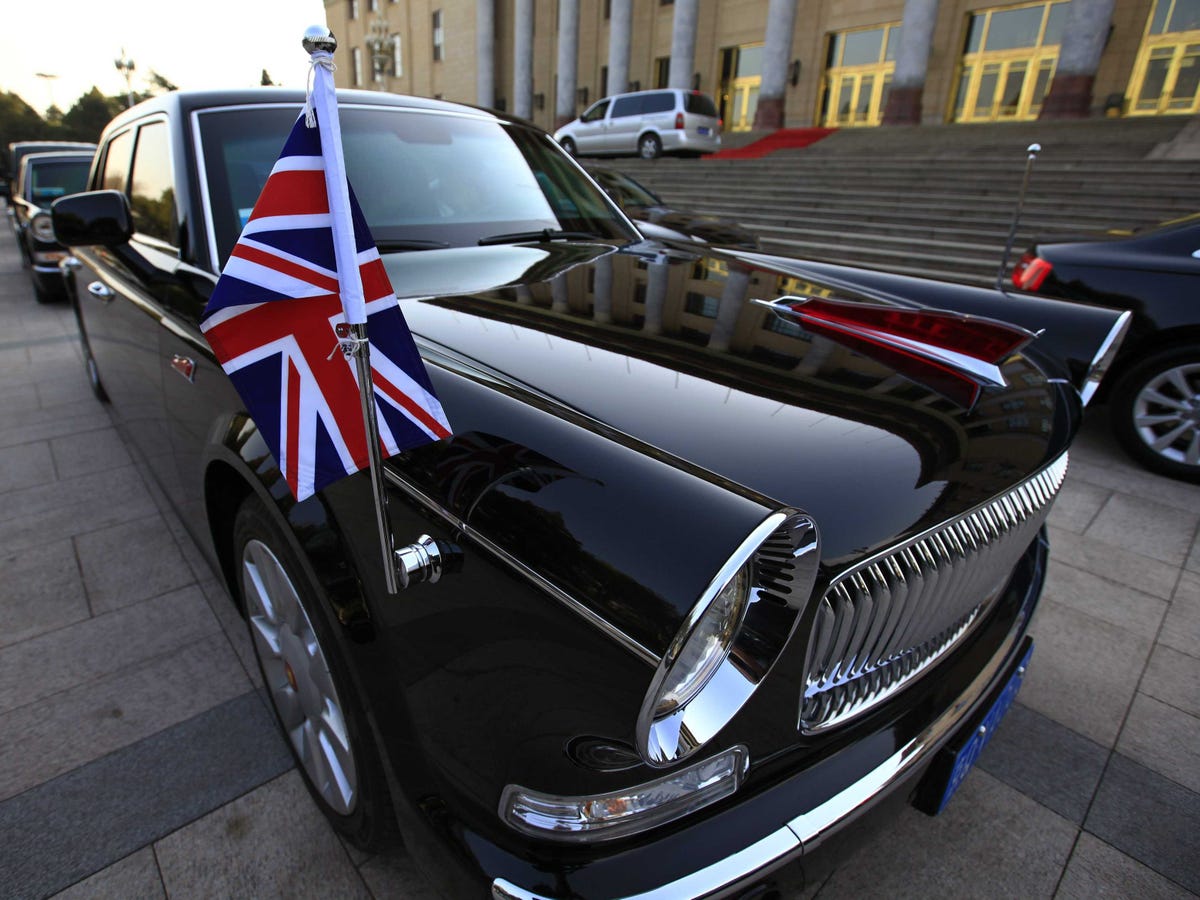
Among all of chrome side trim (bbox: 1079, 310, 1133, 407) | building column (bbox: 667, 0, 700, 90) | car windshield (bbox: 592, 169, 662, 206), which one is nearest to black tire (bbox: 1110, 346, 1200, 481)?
chrome side trim (bbox: 1079, 310, 1133, 407)

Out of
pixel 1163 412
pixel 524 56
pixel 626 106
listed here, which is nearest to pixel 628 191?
pixel 1163 412

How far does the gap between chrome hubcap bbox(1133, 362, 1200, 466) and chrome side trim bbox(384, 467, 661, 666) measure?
4.57 meters

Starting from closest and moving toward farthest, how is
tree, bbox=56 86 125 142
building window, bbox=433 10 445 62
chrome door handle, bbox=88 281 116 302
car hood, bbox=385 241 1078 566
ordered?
car hood, bbox=385 241 1078 566 → chrome door handle, bbox=88 281 116 302 → building window, bbox=433 10 445 62 → tree, bbox=56 86 125 142

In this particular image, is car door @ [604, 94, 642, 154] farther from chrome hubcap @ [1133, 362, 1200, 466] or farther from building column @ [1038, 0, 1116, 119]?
chrome hubcap @ [1133, 362, 1200, 466]

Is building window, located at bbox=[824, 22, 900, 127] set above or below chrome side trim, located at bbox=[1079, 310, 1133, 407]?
above

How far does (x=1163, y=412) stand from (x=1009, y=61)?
19681mm

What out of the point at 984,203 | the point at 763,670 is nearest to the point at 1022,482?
the point at 763,670

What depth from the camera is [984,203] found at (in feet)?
33.5

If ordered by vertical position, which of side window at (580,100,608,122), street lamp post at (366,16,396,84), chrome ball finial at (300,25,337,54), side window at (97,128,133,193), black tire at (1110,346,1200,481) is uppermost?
street lamp post at (366,16,396,84)

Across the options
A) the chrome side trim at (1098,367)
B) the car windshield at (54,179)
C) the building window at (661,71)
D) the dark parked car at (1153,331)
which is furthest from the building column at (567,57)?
the chrome side trim at (1098,367)

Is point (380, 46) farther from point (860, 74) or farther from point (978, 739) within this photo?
point (978, 739)

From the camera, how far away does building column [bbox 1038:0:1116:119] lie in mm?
15648

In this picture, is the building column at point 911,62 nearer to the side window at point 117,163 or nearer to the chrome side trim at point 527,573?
the side window at point 117,163

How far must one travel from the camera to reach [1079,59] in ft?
52.6
